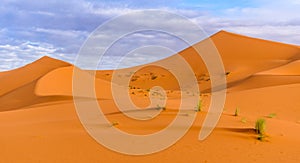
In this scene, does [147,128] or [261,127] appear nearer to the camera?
A: [261,127]

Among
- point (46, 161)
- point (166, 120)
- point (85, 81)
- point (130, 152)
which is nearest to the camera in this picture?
point (46, 161)

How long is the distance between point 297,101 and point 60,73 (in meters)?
19.9

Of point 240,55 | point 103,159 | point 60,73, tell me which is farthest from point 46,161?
point 240,55

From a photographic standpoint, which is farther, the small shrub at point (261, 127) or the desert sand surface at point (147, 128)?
the small shrub at point (261, 127)

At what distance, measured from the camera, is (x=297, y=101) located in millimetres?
22641

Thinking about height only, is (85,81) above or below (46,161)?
above

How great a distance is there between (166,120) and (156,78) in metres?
40.0

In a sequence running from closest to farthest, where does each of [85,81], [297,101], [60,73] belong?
1. [297,101]
2. [85,81]
3. [60,73]

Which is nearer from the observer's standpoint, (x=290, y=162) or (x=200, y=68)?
(x=290, y=162)

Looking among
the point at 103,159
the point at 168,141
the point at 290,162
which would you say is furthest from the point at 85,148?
the point at 290,162

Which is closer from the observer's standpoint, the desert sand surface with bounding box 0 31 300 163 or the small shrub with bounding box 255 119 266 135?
the desert sand surface with bounding box 0 31 300 163

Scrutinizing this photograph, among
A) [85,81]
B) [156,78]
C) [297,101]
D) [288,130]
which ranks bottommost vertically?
[288,130]

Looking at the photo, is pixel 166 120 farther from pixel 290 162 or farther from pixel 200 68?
pixel 200 68

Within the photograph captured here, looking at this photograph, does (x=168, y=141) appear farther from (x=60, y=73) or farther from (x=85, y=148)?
(x=60, y=73)
